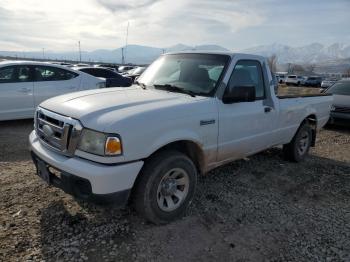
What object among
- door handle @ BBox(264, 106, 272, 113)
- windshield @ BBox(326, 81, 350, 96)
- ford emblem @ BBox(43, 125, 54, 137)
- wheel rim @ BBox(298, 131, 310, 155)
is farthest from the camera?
windshield @ BBox(326, 81, 350, 96)

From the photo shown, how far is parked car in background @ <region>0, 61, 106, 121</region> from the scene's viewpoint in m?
7.59

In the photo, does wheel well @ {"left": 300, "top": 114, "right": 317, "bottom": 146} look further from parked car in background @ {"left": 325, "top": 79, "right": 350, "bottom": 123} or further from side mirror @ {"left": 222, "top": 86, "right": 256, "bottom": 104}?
parked car in background @ {"left": 325, "top": 79, "right": 350, "bottom": 123}

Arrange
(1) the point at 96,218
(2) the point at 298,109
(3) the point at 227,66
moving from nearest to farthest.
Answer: (1) the point at 96,218 < (3) the point at 227,66 < (2) the point at 298,109

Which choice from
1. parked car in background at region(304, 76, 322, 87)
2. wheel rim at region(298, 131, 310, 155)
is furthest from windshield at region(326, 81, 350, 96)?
parked car in background at region(304, 76, 322, 87)

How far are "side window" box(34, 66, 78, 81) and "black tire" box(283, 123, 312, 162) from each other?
5.63 m

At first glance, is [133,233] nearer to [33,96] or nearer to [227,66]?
[227,66]

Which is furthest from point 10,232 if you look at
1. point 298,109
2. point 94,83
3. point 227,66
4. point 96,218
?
Answer: point 94,83

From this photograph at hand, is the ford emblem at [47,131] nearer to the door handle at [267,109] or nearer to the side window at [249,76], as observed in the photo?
the side window at [249,76]

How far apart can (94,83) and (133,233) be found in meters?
6.34

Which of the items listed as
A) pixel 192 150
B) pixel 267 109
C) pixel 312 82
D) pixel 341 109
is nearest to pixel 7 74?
pixel 192 150

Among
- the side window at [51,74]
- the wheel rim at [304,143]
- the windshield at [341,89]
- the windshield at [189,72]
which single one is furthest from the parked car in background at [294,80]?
the windshield at [189,72]

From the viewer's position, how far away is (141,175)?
3.35 metres

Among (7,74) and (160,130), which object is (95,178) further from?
(7,74)

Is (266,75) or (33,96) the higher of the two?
(266,75)
